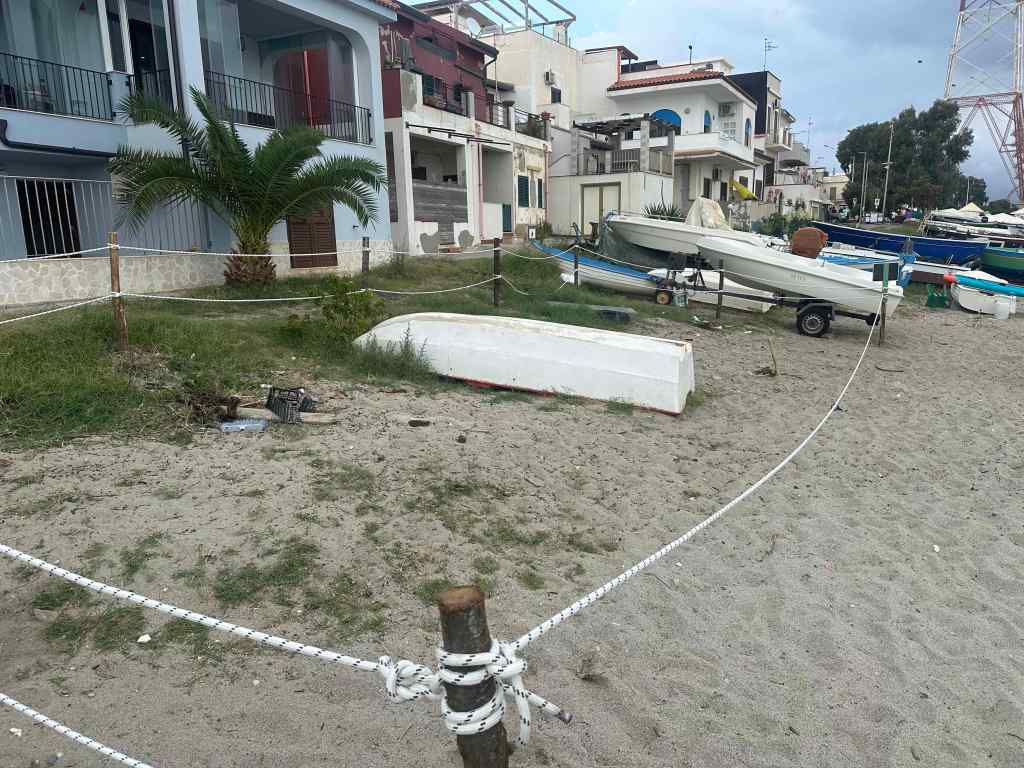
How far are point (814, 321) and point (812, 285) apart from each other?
0.70 meters

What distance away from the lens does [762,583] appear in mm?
4180

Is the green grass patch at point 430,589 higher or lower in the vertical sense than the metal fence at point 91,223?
lower

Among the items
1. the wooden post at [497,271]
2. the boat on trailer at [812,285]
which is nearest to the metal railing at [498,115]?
the boat on trailer at [812,285]

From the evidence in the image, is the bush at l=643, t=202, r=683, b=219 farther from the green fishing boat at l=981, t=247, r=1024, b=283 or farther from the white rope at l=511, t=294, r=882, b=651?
the white rope at l=511, t=294, r=882, b=651

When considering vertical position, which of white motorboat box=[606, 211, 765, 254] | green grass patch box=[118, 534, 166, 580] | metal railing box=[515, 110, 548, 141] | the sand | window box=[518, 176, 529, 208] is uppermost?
metal railing box=[515, 110, 548, 141]

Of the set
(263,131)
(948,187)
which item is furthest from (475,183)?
(948,187)

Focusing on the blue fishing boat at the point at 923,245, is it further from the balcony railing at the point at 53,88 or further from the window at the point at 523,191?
the balcony railing at the point at 53,88

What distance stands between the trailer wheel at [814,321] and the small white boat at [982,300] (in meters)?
7.47

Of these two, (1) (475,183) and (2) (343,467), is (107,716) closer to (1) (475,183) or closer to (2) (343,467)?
(2) (343,467)

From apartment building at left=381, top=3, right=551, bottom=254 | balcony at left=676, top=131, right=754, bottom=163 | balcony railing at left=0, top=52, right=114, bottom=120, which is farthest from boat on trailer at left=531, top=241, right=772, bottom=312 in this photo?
balcony at left=676, top=131, right=754, bottom=163

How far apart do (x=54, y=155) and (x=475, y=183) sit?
1082 cm

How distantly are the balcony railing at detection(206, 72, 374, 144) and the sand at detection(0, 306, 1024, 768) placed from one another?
9.37m

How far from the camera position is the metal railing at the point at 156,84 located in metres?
12.7

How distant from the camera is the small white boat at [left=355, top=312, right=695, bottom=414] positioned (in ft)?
24.2
